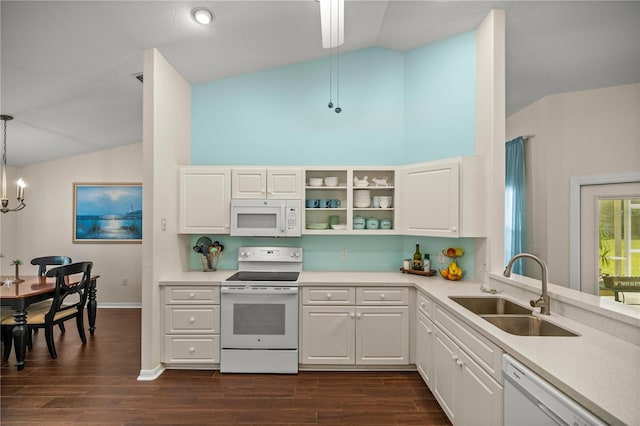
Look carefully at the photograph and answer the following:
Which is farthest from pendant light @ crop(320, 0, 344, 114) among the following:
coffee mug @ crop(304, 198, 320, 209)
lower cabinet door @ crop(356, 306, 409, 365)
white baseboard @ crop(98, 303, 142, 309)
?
white baseboard @ crop(98, 303, 142, 309)

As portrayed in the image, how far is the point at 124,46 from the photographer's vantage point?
2.72 metres

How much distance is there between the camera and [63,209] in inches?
204

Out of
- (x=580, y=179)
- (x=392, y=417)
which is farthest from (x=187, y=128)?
(x=580, y=179)

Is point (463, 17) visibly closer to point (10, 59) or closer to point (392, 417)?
point (392, 417)

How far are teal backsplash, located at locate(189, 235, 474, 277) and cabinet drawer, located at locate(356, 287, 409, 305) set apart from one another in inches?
25.1

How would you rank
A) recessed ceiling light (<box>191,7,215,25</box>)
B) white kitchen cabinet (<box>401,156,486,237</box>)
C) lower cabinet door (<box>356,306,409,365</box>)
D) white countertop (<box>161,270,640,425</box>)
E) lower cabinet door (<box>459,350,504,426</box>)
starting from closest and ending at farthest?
1. white countertop (<box>161,270,640,425</box>)
2. lower cabinet door (<box>459,350,504,426</box>)
3. recessed ceiling light (<box>191,7,215,25</box>)
4. white kitchen cabinet (<box>401,156,486,237</box>)
5. lower cabinet door (<box>356,306,409,365</box>)

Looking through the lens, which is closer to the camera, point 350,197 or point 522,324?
point 522,324

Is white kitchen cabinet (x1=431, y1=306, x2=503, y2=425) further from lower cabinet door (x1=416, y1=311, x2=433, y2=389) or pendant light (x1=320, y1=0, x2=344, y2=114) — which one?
pendant light (x1=320, y1=0, x2=344, y2=114)

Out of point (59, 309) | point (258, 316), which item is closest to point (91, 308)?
point (59, 309)

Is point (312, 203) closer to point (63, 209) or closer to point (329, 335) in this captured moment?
point (329, 335)

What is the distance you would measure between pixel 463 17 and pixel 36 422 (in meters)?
4.72

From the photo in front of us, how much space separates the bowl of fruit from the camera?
3037 millimetres

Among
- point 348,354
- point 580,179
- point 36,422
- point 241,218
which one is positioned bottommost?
point 36,422

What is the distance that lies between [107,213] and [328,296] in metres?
4.28
